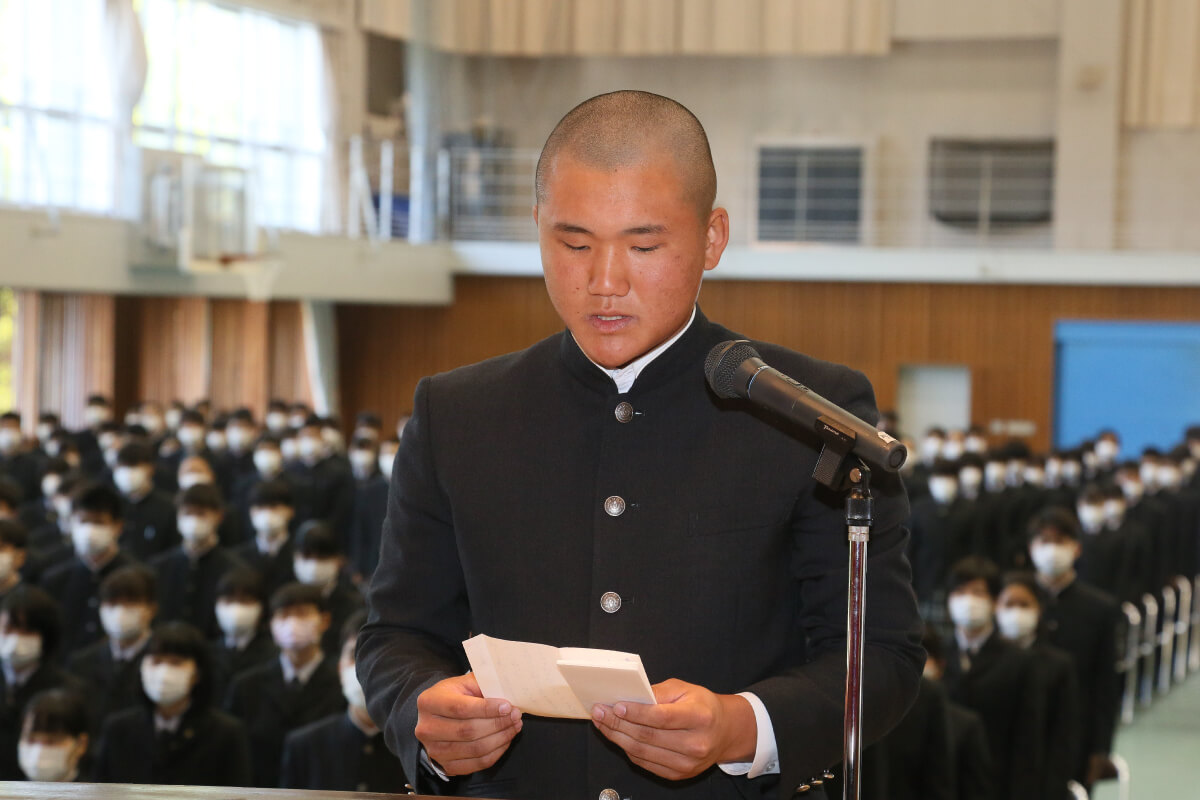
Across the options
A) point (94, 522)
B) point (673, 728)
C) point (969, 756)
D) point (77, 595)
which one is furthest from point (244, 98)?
point (673, 728)

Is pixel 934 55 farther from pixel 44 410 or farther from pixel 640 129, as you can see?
pixel 640 129

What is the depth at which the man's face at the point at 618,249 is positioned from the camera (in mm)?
1758

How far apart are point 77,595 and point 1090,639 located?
5413 millimetres

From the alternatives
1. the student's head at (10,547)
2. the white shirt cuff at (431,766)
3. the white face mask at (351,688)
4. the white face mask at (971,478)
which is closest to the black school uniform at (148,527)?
the student's head at (10,547)

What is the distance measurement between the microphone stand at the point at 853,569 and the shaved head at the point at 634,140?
1.26ft

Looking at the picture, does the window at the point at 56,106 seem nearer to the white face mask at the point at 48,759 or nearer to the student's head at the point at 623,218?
the white face mask at the point at 48,759

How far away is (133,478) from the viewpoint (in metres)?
9.19

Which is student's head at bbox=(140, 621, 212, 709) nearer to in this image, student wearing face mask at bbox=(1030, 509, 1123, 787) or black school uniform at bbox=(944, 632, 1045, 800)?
black school uniform at bbox=(944, 632, 1045, 800)

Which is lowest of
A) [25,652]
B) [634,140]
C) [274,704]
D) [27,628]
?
[274,704]

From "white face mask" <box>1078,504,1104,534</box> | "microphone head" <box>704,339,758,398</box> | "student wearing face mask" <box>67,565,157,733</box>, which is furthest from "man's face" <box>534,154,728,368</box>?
"white face mask" <box>1078,504,1104,534</box>

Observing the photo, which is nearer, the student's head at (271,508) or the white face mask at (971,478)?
the student's head at (271,508)

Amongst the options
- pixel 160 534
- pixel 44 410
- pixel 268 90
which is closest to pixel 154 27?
pixel 268 90

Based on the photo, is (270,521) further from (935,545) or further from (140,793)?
(140,793)

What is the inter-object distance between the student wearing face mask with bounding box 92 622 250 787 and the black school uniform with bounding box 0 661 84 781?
1.15ft
